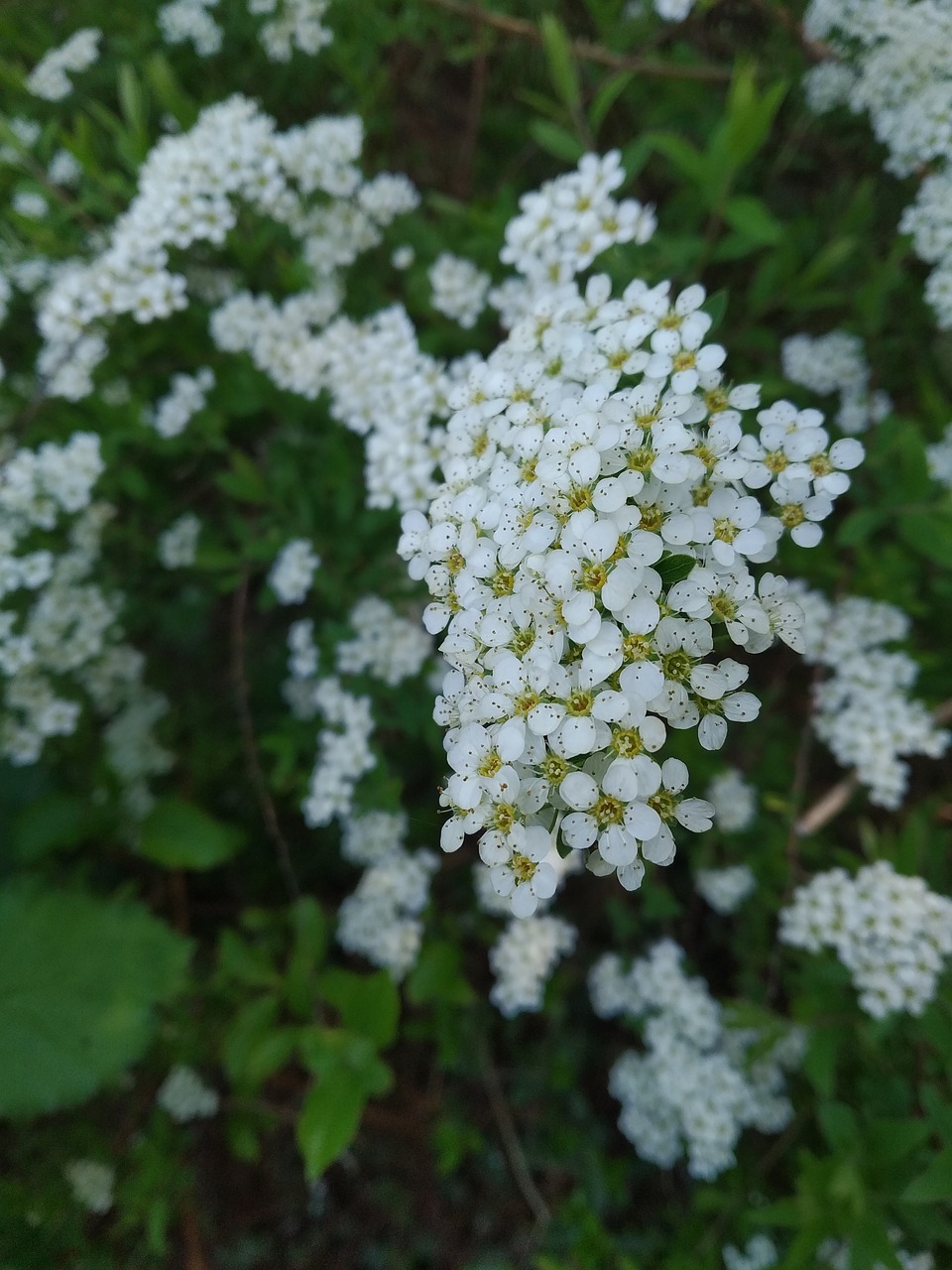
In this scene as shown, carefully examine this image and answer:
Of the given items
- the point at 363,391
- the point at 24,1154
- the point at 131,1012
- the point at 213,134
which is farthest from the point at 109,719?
the point at 213,134

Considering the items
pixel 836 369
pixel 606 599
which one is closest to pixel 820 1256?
pixel 606 599

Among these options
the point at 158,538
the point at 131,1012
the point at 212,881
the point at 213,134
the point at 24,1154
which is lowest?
the point at 24,1154

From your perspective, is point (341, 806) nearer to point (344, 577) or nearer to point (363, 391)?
point (344, 577)

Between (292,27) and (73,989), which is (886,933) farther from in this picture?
(292,27)

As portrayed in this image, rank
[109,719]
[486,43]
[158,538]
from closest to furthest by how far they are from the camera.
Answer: [486,43] → [158,538] → [109,719]

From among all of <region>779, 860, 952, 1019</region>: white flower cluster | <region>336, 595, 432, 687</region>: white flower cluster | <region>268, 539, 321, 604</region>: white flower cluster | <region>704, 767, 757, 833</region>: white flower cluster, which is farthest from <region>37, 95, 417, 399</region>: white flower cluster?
<region>779, 860, 952, 1019</region>: white flower cluster

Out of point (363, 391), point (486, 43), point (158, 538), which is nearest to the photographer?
point (363, 391)
